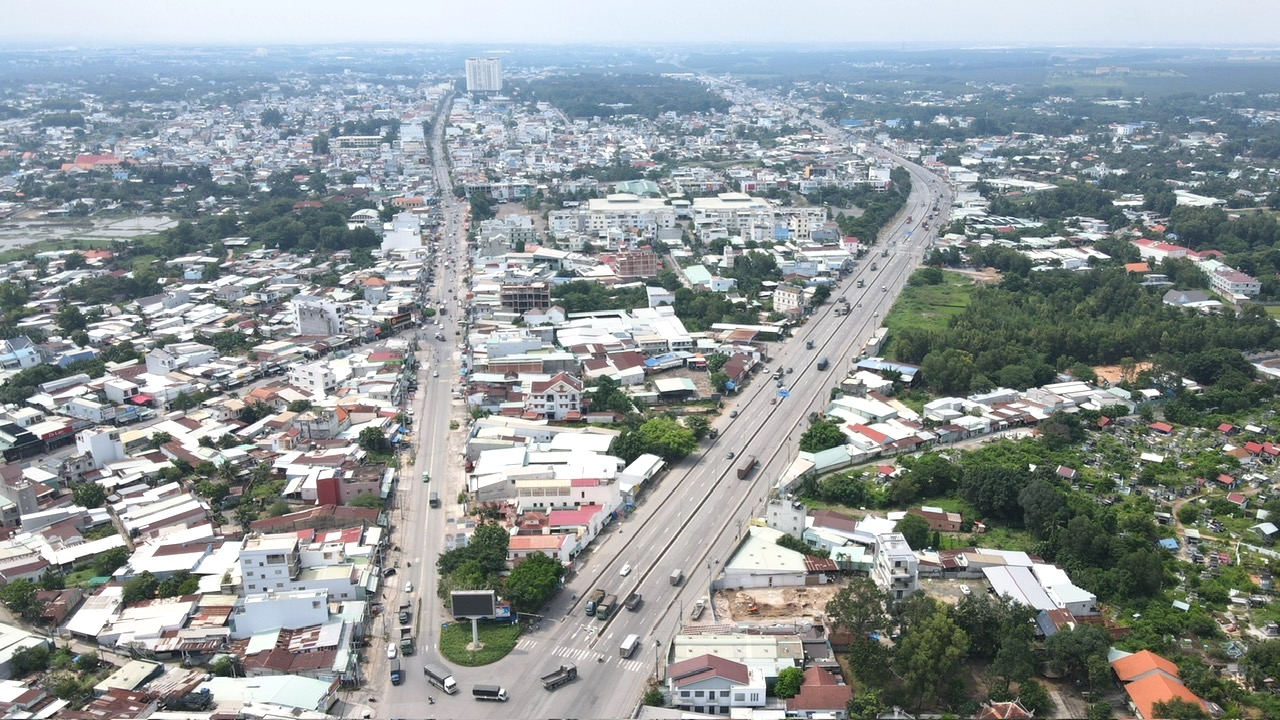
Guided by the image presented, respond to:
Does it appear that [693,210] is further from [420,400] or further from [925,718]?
[925,718]

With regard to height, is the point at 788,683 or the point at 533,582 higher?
the point at 533,582

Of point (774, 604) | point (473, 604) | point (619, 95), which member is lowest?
point (774, 604)

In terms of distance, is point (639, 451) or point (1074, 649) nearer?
point (1074, 649)

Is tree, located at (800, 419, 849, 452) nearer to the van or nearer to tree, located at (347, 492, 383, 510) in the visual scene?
the van

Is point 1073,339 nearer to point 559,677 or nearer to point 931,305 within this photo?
point 931,305

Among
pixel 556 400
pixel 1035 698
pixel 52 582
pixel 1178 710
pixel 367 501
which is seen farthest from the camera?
pixel 556 400

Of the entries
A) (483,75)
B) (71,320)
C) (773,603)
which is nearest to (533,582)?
(773,603)

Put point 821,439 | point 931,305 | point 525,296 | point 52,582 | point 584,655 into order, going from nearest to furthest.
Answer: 1. point 584,655
2. point 52,582
3. point 821,439
4. point 525,296
5. point 931,305
